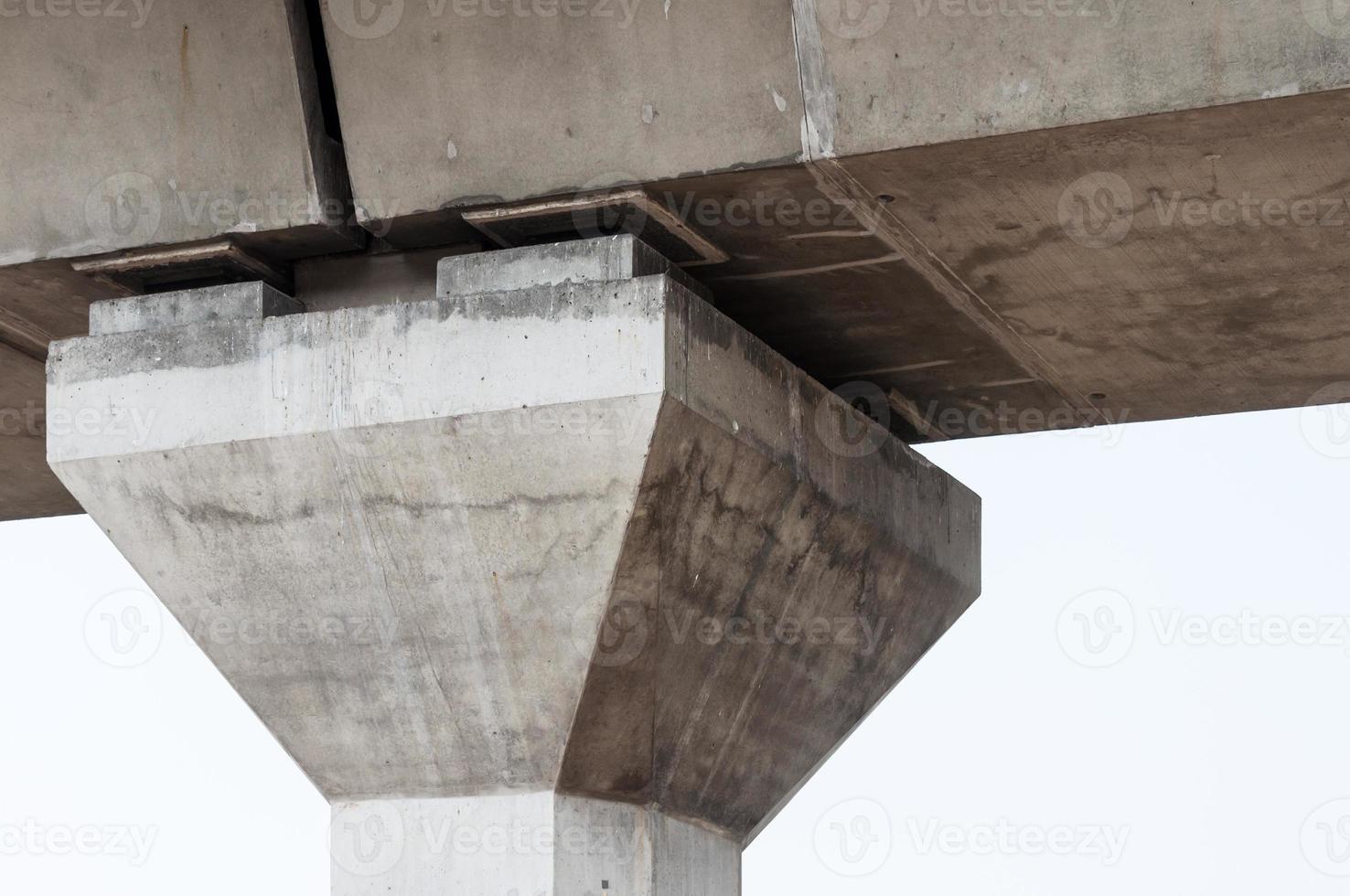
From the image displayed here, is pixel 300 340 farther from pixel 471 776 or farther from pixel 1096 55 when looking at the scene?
pixel 1096 55

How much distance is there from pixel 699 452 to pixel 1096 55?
2313 millimetres

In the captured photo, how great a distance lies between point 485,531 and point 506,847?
4.65 feet

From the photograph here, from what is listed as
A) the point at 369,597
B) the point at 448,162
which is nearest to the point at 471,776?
the point at 369,597

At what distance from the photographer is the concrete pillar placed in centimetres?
880

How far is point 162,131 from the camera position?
9.31 m

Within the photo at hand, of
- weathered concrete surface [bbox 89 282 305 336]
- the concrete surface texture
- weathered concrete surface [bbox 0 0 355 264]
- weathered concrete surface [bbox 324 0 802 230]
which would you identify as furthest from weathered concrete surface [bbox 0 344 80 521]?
weathered concrete surface [bbox 324 0 802 230]

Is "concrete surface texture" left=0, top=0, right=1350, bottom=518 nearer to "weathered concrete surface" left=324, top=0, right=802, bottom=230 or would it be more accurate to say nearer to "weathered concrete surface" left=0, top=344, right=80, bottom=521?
"weathered concrete surface" left=324, top=0, right=802, bottom=230

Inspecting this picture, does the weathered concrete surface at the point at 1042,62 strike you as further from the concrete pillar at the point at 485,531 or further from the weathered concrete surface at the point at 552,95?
the concrete pillar at the point at 485,531

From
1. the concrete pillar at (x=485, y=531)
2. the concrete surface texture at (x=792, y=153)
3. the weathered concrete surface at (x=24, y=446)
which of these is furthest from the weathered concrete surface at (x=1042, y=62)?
the weathered concrete surface at (x=24, y=446)

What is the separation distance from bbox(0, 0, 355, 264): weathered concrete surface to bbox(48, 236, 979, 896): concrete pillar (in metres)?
0.40

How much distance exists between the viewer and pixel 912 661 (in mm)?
11805

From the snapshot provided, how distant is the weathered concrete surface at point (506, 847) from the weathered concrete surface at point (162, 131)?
8.55 ft

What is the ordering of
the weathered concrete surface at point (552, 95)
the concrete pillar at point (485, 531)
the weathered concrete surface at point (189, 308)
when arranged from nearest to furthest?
1. the weathered concrete surface at point (552, 95)
2. the concrete pillar at point (485, 531)
3. the weathered concrete surface at point (189, 308)

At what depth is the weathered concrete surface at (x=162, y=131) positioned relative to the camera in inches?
360
